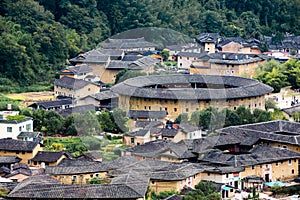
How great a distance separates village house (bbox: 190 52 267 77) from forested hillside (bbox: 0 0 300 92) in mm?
5000

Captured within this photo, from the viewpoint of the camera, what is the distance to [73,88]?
3312 cm

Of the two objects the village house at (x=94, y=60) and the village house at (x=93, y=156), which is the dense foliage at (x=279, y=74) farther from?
the village house at (x=93, y=156)

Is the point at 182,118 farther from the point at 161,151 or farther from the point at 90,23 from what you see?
the point at 90,23

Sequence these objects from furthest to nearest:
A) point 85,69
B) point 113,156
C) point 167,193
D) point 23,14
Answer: point 23,14 → point 85,69 → point 113,156 → point 167,193

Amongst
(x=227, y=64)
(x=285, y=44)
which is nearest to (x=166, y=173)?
(x=227, y=64)

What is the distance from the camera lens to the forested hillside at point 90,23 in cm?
3662

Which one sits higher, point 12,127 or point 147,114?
point 147,114

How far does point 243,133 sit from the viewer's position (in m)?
25.4

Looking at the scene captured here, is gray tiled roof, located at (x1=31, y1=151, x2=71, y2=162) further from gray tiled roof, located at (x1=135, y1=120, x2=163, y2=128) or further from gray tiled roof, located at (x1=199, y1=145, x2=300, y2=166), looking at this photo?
gray tiled roof, located at (x1=135, y1=120, x2=163, y2=128)

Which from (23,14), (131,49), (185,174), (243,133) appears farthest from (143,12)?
(185,174)

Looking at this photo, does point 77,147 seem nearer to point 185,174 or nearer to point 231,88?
point 185,174

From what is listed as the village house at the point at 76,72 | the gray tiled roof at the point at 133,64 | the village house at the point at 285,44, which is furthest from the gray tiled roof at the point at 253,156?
the village house at the point at 285,44

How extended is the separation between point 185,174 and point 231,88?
995 cm

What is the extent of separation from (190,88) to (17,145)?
29.2 ft
